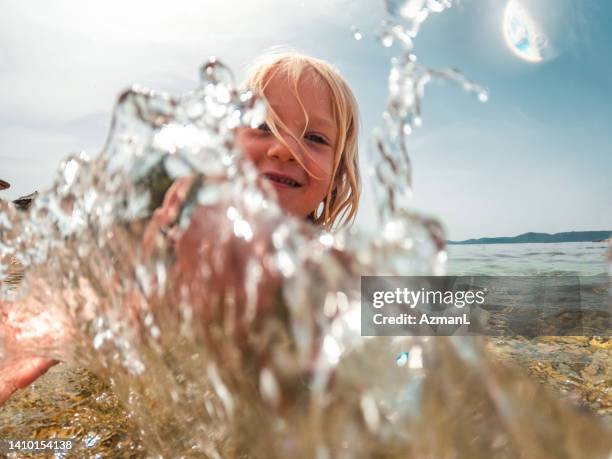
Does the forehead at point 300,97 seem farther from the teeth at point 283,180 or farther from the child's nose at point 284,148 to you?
the teeth at point 283,180

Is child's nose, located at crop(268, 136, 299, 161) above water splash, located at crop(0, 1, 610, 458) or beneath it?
above

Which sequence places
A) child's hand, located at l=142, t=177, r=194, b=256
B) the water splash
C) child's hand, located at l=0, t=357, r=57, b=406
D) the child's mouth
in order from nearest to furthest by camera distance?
the water splash
child's hand, located at l=142, t=177, r=194, b=256
child's hand, located at l=0, t=357, r=57, b=406
the child's mouth

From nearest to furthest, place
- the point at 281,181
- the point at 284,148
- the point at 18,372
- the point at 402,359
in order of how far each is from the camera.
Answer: the point at 402,359 → the point at 18,372 → the point at 284,148 → the point at 281,181

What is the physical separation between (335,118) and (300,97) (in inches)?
11.3

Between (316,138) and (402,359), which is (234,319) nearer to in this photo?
(402,359)

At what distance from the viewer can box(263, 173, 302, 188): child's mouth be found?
2.77m

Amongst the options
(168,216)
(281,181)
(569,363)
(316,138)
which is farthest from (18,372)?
(569,363)

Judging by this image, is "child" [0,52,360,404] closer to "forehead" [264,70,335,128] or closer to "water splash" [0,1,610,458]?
"forehead" [264,70,335,128]

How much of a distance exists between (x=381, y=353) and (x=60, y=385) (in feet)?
7.73

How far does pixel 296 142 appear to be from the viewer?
2709mm

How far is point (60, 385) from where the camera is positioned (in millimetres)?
2689

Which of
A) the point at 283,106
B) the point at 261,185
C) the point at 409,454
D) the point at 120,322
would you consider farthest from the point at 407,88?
the point at 409,454

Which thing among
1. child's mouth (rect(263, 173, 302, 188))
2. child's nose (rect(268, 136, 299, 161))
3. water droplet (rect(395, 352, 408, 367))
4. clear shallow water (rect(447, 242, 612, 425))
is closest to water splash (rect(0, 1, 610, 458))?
water droplet (rect(395, 352, 408, 367))

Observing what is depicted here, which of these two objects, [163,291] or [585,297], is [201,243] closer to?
[163,291]
